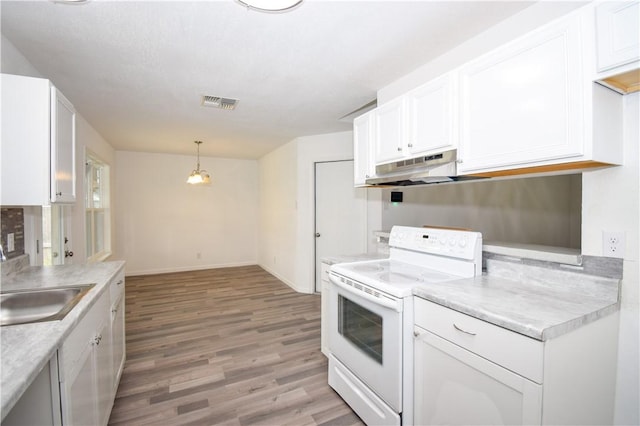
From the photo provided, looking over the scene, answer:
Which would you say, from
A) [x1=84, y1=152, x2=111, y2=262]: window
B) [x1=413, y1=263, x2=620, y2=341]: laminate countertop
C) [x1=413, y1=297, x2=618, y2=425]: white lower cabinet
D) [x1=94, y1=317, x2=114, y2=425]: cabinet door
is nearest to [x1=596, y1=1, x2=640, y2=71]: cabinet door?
[x1=413, y1=263, x2=620, y2=341]: laminate countertop

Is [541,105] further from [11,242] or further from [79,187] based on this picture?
[79,187]

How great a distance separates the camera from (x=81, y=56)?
217cm

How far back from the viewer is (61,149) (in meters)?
1.80

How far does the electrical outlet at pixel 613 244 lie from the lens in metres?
1.38

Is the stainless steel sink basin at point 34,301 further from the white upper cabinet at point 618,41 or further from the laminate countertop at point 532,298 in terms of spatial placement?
the white upper cabinet at point 618,41

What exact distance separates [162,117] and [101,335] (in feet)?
8.99

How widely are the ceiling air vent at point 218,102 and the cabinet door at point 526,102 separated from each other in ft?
7.36

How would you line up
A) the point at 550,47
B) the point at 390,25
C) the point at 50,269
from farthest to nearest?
the point at 50,269
the point at 390,25
the point at 550,47

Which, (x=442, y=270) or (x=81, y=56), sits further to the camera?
(x=81, y=56)

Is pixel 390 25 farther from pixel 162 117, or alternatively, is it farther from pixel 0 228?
pixel 162 117

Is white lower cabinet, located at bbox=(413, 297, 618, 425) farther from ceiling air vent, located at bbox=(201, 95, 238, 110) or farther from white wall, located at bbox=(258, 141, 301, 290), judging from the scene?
white wall, located at bbox=(258, 141, 301, 290)

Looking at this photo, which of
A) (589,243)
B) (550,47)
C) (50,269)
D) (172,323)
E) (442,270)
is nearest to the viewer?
(550,47)

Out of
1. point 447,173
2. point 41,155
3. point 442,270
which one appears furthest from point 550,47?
point 41,155

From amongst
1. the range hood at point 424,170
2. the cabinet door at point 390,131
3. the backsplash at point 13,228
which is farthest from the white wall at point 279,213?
the backsplash at point 13,228
